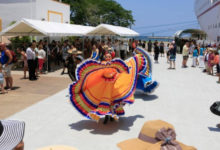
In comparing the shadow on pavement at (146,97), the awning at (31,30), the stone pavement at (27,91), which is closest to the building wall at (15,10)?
the awning at (31,30)

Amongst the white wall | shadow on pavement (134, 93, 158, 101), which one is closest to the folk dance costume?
shadow on pavement (134, 93, 158, 101)

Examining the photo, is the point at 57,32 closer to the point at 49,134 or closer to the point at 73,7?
the point at 49,134

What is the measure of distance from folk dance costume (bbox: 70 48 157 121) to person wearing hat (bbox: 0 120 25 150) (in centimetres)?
283

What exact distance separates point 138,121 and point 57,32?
343 inches

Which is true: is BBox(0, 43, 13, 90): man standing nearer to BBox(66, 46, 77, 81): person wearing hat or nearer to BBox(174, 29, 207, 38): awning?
BBox(66, 46, 77, 81): person wearing hat

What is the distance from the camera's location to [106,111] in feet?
15.9

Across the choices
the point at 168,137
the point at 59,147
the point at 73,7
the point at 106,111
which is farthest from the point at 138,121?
the point at 73,7

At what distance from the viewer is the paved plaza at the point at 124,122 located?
4711mm

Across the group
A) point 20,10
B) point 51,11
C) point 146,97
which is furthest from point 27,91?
point 51,11

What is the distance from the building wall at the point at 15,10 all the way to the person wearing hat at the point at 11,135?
741 inches

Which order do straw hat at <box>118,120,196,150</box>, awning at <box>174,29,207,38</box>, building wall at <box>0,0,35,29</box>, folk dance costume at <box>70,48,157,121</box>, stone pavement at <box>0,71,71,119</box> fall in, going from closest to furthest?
straw hat at <box>118,120,196,150</box> < folk dance costume at <box>70,48,157,121</box> < stone pavement at <box>0,71,71,119</box> < building wall at <box>0,0,35,29</box> < awning at <box>174,29,207,38</box>

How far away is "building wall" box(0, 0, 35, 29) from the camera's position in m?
19.4

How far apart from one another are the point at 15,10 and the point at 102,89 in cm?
1694

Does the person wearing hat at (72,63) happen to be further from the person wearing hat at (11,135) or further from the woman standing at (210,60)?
the woman standing at (210,60)
